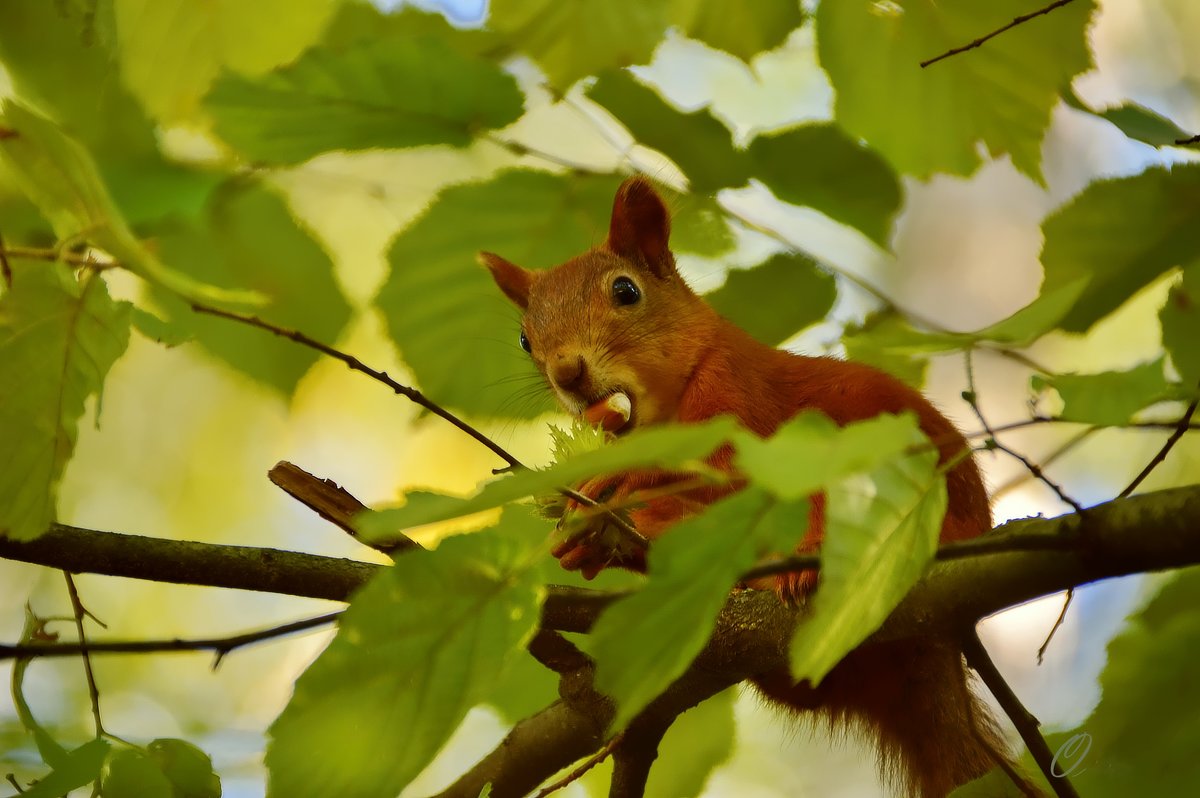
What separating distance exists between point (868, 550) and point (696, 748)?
4.30 feet

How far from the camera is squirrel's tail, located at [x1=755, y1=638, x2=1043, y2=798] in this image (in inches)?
63.9

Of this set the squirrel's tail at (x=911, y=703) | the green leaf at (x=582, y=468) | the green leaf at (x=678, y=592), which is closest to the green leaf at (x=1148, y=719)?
the squirrel's tail at (x=911, y=703)

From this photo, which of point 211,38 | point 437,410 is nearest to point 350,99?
point 211,38

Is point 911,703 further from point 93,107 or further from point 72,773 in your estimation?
point 93,107

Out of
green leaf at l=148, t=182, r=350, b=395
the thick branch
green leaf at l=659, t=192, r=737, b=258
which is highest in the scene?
green leaf at l=659, t=192, r=737, b=258

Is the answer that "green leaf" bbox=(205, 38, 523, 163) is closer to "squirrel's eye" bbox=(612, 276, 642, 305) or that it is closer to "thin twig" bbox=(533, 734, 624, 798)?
"squirrel's eye" bbox=(612, 276, 642, 305)

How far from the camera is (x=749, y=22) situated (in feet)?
5.26

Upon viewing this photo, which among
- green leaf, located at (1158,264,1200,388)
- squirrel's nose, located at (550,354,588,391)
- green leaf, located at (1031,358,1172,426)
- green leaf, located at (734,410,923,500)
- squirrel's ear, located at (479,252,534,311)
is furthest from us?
squirrel's ear, located at (479,252,534,311)

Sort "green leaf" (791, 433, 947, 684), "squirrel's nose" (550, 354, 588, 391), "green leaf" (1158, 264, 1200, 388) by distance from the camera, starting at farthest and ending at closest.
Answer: "squirrel's nose" (550, 354, 588, 391) → "green leaf" (1158, 264, 1200, 388) → "green leaf" (791, 433, 947, 684)

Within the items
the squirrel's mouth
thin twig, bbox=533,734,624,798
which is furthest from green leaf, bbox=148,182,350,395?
thin twig, bbox=533,734,624,798

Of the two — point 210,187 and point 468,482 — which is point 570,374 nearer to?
point 210,187

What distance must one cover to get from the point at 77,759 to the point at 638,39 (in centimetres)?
114

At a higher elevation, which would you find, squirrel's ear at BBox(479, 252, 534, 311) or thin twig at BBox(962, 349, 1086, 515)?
squirrel's ear at BBox(479, 252, 534, 311)
